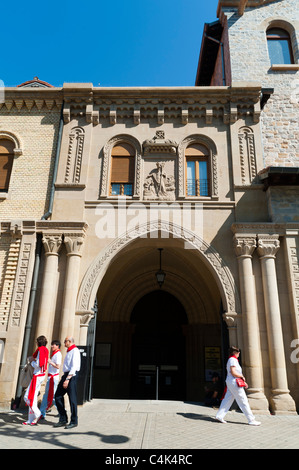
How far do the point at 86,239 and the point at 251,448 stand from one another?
6.99 meters

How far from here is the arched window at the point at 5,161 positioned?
36.8 ft

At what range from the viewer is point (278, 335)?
29.0 ft

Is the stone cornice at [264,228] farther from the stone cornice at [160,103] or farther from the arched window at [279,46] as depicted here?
the arched window at [279,46]

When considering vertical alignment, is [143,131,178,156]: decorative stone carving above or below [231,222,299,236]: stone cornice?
above

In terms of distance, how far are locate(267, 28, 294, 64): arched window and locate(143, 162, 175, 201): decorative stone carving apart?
705 centimetres

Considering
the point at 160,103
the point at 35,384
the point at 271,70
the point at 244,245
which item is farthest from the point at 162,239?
the point at 271,70

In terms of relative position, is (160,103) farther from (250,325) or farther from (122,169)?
(250,325)

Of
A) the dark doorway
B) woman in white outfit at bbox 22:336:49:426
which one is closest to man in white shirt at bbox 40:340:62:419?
woman in white outfit at bbox 22:336:49:426

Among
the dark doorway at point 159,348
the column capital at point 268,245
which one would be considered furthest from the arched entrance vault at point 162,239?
the dark doorway at point 159,348

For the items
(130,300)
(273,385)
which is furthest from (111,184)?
(273,385)

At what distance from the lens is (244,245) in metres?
9.70

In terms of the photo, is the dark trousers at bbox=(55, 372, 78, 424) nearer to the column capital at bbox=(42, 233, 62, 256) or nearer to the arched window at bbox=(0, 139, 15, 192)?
the column capital at bbox=(42, 233, 62, 256)

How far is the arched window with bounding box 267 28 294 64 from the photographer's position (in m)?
13.4
